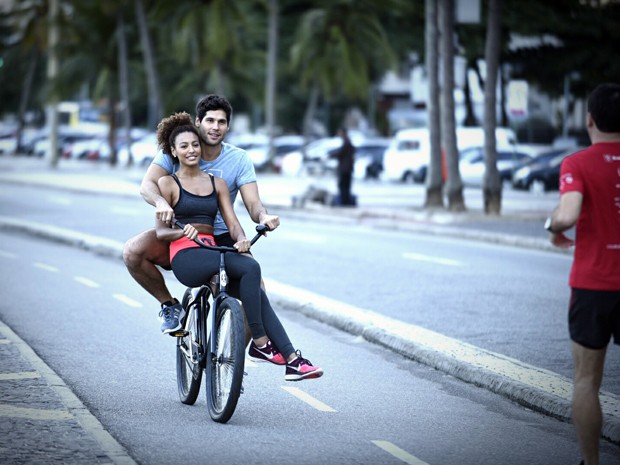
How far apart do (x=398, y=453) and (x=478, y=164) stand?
38.5 m

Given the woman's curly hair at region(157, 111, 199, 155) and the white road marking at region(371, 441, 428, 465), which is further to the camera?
the woman's curly hair at region(157, 111, 199, 155)

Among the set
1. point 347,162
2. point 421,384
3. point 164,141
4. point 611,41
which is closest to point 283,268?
point 421,384

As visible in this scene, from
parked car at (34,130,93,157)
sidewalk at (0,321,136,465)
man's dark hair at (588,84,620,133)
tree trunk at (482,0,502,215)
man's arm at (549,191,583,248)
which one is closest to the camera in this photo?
man's arm at (549,191,583,248)

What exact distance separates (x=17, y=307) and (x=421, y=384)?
17.2 feet

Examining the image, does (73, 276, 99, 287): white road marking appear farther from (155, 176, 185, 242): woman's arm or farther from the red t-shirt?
the red t-shirt

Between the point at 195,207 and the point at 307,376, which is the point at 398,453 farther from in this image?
the point at 195,207

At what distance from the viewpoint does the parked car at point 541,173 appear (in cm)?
4144

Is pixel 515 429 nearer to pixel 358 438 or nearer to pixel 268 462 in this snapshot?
pixel 358 438

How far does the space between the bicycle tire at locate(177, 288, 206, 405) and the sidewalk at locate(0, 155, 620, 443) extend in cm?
204

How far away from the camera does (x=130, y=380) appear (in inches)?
344

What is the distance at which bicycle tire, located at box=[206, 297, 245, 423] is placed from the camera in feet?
22.7

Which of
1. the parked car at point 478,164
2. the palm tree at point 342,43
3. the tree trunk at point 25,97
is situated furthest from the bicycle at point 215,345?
the tree trunk at point 25,97

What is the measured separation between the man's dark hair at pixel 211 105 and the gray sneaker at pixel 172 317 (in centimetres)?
115

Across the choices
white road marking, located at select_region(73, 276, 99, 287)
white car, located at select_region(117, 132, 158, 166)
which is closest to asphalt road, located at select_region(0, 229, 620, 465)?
white road marking, located at select_region(73, 276, 99, 287)
